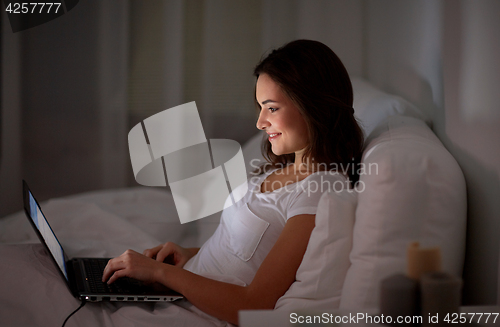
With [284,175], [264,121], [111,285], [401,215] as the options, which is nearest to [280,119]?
[264,121]

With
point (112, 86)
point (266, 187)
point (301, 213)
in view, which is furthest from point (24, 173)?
point (301, 213)

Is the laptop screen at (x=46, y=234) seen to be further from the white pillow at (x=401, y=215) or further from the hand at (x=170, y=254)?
the white pillow at (x=401, y=215)

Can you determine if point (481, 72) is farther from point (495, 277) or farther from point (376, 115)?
point (376, 115)

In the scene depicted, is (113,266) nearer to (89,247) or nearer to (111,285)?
(111,285)

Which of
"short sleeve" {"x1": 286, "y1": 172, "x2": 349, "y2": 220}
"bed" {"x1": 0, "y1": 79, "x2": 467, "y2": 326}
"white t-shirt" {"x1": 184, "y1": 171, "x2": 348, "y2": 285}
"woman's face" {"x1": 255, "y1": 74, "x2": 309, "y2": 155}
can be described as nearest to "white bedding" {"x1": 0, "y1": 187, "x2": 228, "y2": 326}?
"bed" {"x1": 0, "y1": 79, "x2": 467, "y2": 326}

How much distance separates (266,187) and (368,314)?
526mm

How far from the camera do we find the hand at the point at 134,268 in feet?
2.67

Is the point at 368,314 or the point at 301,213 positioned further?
the point at 301,213

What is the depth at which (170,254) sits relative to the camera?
1068mm

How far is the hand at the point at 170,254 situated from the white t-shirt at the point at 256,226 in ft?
0.33

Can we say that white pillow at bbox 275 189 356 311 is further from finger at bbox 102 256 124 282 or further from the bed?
finger at bbox 102 256 124 282

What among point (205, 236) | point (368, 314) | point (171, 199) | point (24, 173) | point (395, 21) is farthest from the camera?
point (24, 173)

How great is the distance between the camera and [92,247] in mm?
1142

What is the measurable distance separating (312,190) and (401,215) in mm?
272
